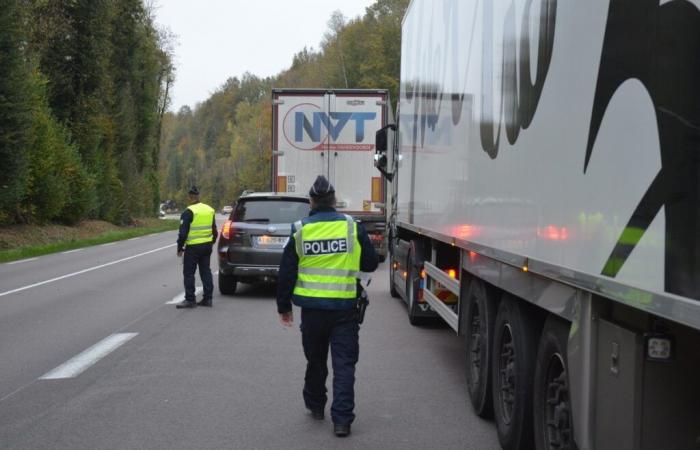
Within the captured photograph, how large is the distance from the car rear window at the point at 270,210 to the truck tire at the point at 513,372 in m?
8.02

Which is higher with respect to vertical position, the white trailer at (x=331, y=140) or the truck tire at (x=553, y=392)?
the white trailer at (x=331, y=140)

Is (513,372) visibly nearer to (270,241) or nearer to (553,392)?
(553,392)

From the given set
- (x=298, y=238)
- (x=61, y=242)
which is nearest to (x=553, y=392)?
(x=298, y=238)

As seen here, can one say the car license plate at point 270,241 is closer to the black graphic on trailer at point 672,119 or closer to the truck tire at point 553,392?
the truck tire at point 553,392

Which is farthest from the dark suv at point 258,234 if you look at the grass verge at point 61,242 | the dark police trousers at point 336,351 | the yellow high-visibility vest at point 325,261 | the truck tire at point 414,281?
the grass verge at point 61,242

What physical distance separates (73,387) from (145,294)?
7.01m

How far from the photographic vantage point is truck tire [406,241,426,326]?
9.63 metres

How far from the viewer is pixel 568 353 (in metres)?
3.73

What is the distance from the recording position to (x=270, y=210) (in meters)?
13.3

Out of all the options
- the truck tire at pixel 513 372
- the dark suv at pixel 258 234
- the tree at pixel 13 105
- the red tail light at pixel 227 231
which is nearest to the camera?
the truck tire at pixel 513 372

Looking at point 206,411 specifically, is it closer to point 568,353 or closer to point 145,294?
point 568,353

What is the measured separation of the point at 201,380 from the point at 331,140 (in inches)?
468

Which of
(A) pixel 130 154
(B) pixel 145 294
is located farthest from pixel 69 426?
(A) pixel 130 154

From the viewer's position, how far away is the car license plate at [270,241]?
42.5 feet
